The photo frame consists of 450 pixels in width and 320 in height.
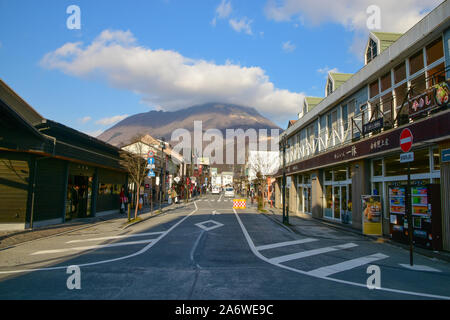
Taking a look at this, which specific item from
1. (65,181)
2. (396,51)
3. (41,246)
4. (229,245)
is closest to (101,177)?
(65,181)

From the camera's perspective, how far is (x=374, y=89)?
15656mm

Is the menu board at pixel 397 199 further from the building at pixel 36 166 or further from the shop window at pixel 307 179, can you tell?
the building at pixel 36 166

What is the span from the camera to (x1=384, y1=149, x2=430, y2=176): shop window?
11219 millimetres

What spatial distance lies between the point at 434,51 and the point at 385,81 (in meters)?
3.44

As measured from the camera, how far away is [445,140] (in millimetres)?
9617

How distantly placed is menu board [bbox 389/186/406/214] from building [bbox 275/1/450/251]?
4cm

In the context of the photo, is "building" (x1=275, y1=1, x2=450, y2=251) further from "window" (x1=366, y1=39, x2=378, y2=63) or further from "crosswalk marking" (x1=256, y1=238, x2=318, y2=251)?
"crosswalk marking" (x1=256, y1=238, x2=318, y2=251)

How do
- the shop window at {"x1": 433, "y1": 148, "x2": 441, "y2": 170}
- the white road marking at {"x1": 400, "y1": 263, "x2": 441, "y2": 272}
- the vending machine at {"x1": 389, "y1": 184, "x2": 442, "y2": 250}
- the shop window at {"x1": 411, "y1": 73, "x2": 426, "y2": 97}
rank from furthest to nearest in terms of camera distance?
the shop window at {"x1": 411, "y1": 73, "x2": 426, "y2": 97} < the shop window at {"x1": 433, "y1": 148, "x2": 441, "y2": 170} < the vending machine at {"x1": 389, "y1": 184, "x2": 442, "y2": 250} < the white road marking at {"x1": 400, "y1": 263, "x2": 441, "y2": 272}

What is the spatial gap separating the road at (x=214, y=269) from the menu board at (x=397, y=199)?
1473 millimetres

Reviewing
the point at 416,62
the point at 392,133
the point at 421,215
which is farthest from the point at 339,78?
the point at 421,215

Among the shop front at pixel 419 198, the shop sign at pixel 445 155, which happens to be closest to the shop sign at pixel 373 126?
the shop front at pixel 419 198

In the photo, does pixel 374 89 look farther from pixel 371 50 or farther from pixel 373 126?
pixel 371 50

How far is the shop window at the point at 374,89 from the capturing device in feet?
50.4

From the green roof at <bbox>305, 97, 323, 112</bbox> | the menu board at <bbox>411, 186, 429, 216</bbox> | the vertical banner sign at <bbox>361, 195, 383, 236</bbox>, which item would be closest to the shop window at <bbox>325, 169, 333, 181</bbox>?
the vertical banner sign at <bbox>361, 195, 383, 236</bbox>
